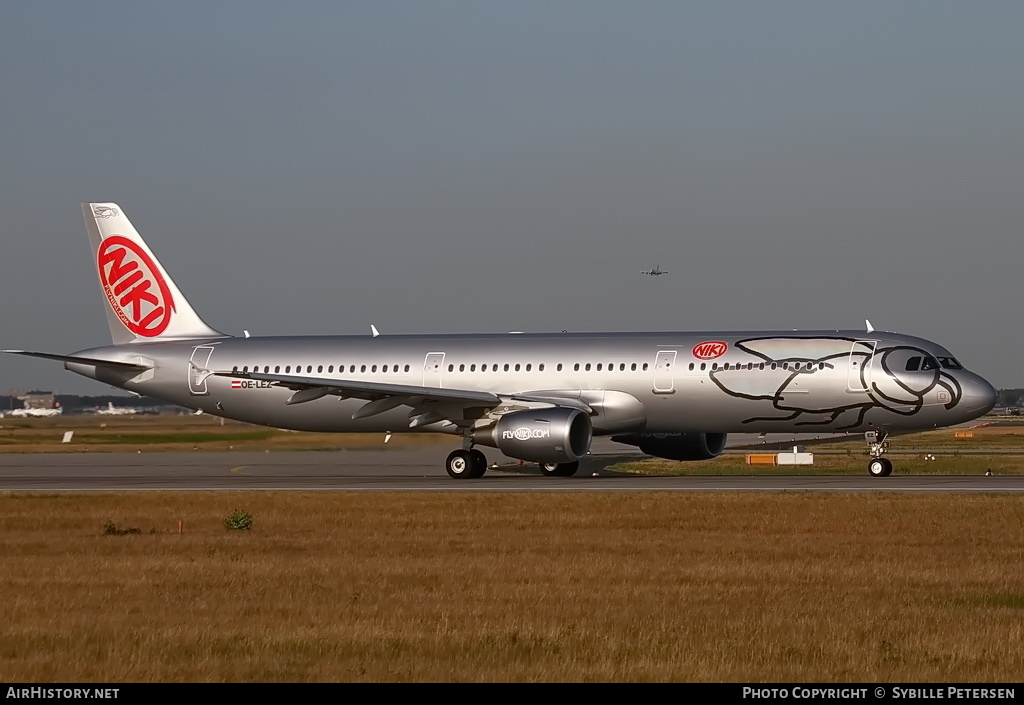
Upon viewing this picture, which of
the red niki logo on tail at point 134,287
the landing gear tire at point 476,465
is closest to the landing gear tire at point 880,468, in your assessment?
the landing gear tire at point 476,465

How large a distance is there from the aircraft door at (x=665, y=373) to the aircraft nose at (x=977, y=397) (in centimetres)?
741

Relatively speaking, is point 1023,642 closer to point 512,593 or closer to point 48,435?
point 512,593

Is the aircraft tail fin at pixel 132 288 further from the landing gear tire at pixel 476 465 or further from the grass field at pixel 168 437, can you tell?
the landing gear tire at pixel 476 465

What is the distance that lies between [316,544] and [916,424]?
20.9 metres

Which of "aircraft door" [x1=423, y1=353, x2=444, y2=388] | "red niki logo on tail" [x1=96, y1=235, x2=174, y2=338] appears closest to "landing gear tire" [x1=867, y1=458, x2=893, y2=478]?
"aircraft door" [x1=423, y1=353, x2=444, y2=388]

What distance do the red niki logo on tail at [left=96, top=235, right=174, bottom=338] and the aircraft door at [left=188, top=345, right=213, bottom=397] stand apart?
209 cm

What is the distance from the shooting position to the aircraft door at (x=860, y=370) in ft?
119

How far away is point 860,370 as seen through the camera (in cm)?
3638

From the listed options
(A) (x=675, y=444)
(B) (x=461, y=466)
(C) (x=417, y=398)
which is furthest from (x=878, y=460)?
(C) (x=417, y=398)

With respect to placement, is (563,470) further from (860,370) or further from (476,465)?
(860,370)

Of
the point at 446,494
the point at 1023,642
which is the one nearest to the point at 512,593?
the point at 1023,642

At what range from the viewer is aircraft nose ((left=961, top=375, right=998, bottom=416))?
35.9 metres

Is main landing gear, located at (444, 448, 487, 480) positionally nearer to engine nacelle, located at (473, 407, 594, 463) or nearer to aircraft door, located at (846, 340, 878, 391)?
engine nacelle, located at (473, 407, 594, 463)

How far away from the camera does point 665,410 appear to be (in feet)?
124
